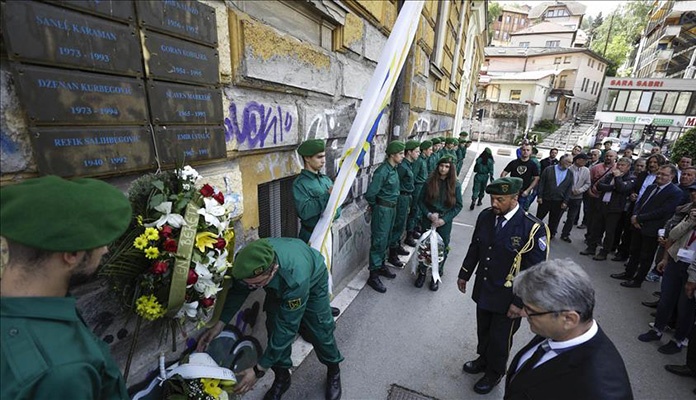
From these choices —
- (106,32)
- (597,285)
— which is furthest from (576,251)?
(106,32)

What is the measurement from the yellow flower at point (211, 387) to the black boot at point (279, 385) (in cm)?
88

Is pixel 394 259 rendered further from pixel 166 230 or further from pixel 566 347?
pixel 166 230

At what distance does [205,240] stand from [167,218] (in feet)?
0.66

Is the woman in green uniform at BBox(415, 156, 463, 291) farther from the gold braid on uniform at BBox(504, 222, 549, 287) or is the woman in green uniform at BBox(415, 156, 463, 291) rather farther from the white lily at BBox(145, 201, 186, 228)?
the white lily at BBox(145, 201, 186, 228)

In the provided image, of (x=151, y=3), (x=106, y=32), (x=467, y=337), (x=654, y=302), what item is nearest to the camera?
(x=106, y=32)

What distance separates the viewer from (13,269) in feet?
2.94

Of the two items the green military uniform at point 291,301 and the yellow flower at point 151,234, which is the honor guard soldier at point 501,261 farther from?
the yellow flower at point 151,234

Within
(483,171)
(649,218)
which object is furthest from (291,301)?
(483,171)

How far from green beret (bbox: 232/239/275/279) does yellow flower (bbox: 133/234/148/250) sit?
1.71ft

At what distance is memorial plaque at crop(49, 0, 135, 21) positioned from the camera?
127 cm

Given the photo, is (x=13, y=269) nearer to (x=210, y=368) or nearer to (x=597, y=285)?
(x=210, y=368)

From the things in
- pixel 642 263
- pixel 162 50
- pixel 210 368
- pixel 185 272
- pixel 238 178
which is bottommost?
pixel 642 263

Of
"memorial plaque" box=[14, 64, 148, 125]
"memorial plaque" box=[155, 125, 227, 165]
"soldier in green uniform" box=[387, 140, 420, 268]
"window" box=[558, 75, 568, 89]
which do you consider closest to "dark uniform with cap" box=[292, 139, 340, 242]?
"memorial plaque" box=[155, 125, 227, 165]

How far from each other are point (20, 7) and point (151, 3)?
0.57 metres
